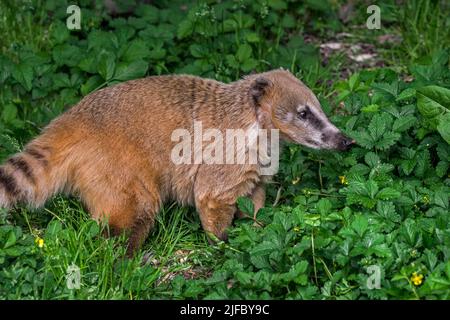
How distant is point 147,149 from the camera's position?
20.2ft

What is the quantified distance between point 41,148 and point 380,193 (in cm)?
233

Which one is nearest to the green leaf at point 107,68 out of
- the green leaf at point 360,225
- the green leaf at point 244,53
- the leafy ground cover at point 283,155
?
the leafy ground cover at point 283,155

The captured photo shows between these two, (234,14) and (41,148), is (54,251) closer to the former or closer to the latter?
(41,148)

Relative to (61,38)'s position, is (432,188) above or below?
below

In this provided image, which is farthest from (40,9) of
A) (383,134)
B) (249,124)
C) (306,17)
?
(383,134)

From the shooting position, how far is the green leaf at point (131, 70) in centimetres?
738

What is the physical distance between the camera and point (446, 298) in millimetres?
4918

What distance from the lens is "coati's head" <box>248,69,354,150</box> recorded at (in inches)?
237

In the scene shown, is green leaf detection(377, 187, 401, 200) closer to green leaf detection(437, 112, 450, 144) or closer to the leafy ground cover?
the leafy ground cover

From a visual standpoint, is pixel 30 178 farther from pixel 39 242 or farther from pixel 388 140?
pixel 388 140

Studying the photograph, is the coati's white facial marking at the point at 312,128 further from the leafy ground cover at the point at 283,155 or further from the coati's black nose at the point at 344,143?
the leafy ground cover at the point at 283,155

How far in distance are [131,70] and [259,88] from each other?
1.63 metres

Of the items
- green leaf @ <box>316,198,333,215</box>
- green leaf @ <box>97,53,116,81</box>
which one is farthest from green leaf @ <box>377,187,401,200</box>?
green leaf @ <box>97,53,116,81</box>

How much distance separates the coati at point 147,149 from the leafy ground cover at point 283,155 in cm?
23
